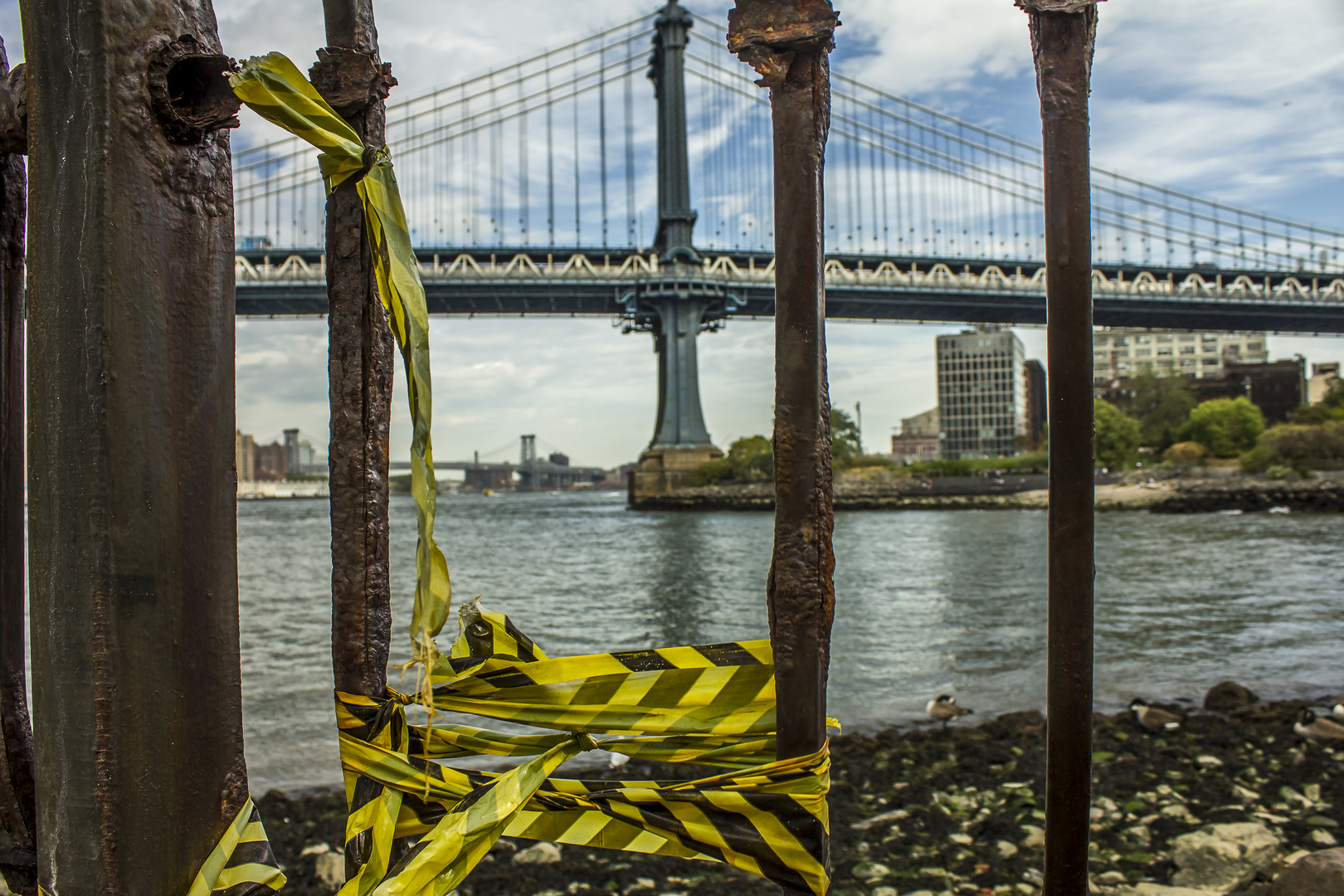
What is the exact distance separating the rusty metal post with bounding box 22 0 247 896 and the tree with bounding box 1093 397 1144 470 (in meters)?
59.3

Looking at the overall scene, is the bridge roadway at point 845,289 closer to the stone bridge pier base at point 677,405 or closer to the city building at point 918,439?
the stone bridge pier base at point 677,405

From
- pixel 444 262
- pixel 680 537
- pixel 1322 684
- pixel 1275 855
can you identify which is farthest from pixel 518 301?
pixel 1275 855

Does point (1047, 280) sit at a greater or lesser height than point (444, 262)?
lesser

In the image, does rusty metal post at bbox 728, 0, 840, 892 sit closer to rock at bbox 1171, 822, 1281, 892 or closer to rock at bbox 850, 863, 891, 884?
rock at bbox 850, 863, 891, 884

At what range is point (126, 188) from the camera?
1208 mm

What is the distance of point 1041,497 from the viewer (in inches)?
1778

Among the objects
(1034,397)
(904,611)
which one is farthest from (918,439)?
(904,611)

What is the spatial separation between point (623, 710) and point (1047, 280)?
117 centimetres

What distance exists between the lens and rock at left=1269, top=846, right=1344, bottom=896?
7.06 feet

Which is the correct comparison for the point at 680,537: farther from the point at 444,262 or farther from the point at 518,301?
the point at 444,262

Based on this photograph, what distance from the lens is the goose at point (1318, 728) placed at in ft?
15.8

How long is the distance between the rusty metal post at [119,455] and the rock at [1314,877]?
2.59 m

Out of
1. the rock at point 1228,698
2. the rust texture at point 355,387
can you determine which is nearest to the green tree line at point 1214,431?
the rock at point 1228,698

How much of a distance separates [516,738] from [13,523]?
1.02 m
